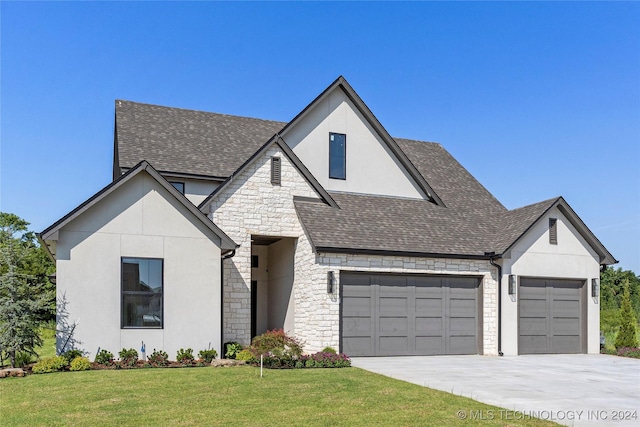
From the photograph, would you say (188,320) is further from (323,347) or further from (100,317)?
(323,347)

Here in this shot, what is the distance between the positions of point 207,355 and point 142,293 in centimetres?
246

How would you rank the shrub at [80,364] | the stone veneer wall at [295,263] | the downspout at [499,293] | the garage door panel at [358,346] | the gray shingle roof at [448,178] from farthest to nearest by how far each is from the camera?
the gray shingle roof at [448,178] → the downspout at [499,293] → the garage door panel at [358,346] → the stone veneer wall at [295,263] → the shrub at [80,364]

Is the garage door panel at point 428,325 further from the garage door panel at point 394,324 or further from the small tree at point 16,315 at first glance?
the small tree at point 16,315

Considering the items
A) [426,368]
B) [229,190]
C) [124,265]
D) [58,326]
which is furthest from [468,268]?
[58,326]

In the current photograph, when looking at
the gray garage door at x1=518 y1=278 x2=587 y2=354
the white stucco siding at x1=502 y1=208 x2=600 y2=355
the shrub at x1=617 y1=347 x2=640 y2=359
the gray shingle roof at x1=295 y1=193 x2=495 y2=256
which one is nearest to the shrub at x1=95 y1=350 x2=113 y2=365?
the gray shingle roof at x1=295 y1=193 x2=495 y2=256

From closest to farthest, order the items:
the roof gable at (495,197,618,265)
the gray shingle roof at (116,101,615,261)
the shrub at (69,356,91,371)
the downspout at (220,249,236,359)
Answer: the shrub at (69,356,91,371) < the downspout at (220,249,236,359) < the gray shingle roof at (116,101,615,261) < the roof gable at (495,197,618,265)

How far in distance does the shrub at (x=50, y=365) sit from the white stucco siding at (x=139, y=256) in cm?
96

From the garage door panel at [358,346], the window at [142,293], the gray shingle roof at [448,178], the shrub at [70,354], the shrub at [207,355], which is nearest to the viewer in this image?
the shrub at [70,354]

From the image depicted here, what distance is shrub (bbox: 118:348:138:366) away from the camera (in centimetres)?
1538

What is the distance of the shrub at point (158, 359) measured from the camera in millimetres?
15656

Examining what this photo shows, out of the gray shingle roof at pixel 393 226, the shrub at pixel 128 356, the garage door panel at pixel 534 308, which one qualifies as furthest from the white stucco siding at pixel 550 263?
the shrub at pixel 128 356

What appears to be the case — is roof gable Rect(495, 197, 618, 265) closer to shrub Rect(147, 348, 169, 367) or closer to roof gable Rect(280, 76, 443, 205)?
roof gable Rect(280, 76, 443, 205)

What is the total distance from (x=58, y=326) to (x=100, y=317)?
3.38ft

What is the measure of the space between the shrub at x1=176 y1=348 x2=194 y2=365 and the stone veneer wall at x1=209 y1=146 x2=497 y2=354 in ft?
8.31
